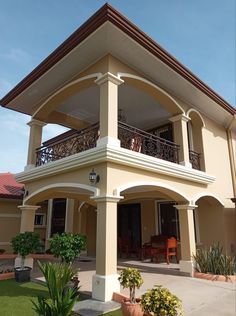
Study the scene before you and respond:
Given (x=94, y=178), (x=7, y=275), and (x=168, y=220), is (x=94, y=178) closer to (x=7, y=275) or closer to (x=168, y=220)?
(x=7, y=275)

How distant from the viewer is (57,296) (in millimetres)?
4676

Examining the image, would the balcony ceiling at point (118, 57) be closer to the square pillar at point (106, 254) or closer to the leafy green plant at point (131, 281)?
the square pillar at point (106, 254)

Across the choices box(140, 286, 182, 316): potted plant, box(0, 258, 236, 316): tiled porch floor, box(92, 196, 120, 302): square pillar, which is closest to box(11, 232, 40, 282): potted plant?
box(0, 258, 236, 316): tiled porch floor

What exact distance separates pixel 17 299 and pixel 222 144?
35.8ft

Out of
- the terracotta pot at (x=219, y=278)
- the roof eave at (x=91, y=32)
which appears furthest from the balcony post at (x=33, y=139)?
the terracotta pot at (x=219, y=278)

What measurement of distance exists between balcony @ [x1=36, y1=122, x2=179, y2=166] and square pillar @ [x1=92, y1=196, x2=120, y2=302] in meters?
2.36

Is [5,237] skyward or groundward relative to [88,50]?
groundward

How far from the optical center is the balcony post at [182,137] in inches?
401

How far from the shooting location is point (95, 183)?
23.4 ft

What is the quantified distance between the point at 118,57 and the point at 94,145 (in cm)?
283

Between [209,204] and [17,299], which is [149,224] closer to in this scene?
[209,204]

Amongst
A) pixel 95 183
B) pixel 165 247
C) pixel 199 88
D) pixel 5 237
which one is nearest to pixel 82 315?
pixel 95 183

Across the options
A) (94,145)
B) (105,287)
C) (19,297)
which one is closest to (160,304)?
(105,287)

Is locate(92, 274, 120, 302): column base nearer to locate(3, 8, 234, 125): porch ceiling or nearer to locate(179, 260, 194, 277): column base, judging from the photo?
locate(179, 260, 194, 277): column base
